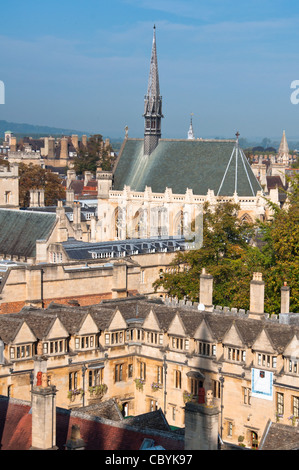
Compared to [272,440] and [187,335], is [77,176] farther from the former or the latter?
[272,440]

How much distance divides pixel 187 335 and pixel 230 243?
2181 centimetres

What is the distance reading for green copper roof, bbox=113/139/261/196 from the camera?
97.2 meters

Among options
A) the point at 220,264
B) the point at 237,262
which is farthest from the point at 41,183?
the point at 237,262

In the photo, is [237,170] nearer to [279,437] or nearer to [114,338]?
[114,338]

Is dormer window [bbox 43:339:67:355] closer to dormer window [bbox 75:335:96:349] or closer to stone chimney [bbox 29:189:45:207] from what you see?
dormer window [bbox 75:335:96:349]

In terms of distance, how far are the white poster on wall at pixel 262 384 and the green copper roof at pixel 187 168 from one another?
52.5m

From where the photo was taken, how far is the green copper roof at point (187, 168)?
319ft

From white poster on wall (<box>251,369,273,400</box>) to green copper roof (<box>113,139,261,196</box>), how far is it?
52528 millimetres

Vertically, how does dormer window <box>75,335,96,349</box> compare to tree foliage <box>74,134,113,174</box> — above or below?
below

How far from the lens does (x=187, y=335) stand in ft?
153

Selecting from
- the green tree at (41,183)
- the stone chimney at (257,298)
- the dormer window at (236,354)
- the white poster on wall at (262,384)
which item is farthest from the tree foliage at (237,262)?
the green tree at (41,183)

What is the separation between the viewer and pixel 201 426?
2784cm

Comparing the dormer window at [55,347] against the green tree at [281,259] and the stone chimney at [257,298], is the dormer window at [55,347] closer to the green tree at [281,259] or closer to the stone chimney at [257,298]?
the stone chimney at [257,298]

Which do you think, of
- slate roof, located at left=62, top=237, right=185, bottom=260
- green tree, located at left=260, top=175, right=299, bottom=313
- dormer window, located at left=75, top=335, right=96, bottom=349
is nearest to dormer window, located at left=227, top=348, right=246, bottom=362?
dormer window, located at left=75, top=335, right=96, bottom=349
